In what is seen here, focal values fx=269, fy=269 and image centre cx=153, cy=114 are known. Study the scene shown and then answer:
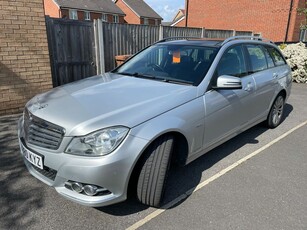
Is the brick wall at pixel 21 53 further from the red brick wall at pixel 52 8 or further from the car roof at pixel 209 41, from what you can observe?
the red brick wall at pixel 52 8

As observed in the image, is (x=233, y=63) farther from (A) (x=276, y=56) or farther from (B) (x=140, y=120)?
(B) (x=140, y=120)

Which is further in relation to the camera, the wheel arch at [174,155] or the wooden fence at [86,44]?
the wooden fence at [86,44]

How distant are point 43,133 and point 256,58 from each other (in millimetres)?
3423

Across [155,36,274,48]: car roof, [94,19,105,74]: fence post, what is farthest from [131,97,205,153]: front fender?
[94,19,105,74]: fence post

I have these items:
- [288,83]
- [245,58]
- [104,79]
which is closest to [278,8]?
[288,83]

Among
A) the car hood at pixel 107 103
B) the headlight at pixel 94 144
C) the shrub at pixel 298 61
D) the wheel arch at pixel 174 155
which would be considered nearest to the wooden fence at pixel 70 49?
the car hood at pixel 107 103

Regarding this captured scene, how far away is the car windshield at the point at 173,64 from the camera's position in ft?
10.8

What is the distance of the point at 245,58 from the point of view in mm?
4031

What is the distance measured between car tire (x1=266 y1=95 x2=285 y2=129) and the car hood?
256 centimetres

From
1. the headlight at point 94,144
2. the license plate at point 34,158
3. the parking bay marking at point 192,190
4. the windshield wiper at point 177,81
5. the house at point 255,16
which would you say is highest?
the house at point 255,16

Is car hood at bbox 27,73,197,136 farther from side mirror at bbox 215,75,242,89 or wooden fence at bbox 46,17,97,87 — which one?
wooden fence at bbox 46,17,97,87

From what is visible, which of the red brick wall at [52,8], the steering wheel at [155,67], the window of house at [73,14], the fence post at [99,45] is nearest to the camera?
the steering wheel at [155,67]

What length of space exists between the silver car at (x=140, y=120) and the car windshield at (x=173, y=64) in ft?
0.04

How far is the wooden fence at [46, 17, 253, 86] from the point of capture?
648cm
